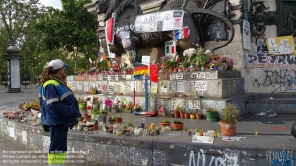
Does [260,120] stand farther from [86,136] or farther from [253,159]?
[86,136]

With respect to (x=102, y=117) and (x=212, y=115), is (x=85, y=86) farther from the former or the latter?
(x=212, y=115)

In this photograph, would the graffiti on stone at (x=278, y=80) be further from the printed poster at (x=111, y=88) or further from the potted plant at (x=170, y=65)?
the printed poster at (x=111, y=88)

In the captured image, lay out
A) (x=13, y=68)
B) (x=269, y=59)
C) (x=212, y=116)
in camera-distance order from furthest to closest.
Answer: (x=13, y=68) → (x=269, y=59) → (x=212, y=116)

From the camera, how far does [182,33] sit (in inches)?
350

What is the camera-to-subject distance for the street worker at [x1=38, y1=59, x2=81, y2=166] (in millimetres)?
3927

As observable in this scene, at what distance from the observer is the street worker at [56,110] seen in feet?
12.9

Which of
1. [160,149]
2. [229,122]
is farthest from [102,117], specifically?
[229,122]

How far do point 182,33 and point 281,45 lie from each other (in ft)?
12.0

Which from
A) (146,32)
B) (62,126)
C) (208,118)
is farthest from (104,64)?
(62,126)

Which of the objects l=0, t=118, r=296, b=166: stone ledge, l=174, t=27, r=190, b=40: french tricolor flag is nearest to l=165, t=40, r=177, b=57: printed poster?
l=174, t=27, r=190, b=40: french tricolor flag

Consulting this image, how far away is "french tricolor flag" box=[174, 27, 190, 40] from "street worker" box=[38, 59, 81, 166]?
5509mm

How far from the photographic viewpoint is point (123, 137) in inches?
199


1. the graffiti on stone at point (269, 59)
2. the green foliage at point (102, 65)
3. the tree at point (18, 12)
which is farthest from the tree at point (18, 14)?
the graffiti on stone at point (269, 59)

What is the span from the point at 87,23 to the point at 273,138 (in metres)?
21.0
